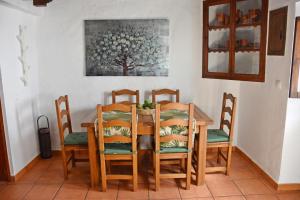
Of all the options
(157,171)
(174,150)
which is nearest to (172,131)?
(174,150)

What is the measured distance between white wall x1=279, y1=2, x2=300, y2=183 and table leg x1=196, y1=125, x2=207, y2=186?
0.81 meters

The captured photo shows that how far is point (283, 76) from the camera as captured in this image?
2.68m

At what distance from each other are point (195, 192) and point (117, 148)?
3.20 ft

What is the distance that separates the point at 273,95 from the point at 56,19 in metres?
2.93

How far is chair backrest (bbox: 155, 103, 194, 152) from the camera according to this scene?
260 centimetres

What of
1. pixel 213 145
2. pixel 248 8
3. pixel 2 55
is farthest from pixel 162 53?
pixel 2 55

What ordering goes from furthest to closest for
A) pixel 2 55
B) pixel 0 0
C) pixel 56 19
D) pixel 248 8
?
1. pixel 56 19
2. pixel 248 8
3. pixel 2 55
4. pixel 0 0

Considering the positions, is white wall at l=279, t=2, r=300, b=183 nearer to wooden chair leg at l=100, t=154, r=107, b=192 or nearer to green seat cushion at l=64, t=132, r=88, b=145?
wooden chair leg at l=100, t=154, r=107, b=192

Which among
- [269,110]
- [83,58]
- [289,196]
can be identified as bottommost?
[289,196]

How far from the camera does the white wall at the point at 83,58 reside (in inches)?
139

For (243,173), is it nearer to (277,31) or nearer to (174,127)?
(174,127)

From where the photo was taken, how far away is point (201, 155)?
114 inches

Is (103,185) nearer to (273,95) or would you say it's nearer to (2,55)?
(2,55)

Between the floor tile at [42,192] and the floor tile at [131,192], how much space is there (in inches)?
28.6
